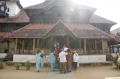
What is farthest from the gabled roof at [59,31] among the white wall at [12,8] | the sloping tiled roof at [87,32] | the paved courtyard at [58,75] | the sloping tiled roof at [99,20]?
the white wall at [12,8]

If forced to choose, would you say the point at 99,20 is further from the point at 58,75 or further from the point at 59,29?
the point at 58,75

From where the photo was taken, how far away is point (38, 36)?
18172 millimetres

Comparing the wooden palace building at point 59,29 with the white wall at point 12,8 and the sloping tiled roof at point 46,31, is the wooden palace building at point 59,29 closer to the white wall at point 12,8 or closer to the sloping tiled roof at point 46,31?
the sloping tiled roof at point 46,31

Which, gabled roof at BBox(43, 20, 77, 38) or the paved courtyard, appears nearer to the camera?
the paved courtyard

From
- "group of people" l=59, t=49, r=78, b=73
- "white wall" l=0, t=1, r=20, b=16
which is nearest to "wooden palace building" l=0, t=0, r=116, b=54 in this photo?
"group of people" l=59, t=49, r=78, b=73

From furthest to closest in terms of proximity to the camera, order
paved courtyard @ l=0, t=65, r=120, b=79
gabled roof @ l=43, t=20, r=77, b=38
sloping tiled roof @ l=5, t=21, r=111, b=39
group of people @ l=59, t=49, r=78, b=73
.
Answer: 1. sloping tiled roof @ l=5, t=21, r=111, b=39
2. gabled roof @ l=43, t=20, r=77, b=38
3. group of people @ l=59, t=49, r=78, b=73
4. paved courtyard @ l=0, t=65, r=120, b=79

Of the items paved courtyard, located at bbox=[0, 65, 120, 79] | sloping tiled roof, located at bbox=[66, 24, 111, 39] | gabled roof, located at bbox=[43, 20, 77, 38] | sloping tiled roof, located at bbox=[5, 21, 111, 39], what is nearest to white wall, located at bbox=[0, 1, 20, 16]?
Result: sloping tiled roof, located at bbox=[5, 21, 111, 39]

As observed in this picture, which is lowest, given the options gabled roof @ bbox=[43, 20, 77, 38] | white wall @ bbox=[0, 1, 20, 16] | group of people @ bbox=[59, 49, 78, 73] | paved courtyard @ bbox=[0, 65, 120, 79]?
paved courtyard @ bbox=[0, 65, 120, 79]

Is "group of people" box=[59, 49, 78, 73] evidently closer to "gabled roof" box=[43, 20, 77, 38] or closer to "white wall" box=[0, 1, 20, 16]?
"gabled roof" box=[43, 20, 77, 38]

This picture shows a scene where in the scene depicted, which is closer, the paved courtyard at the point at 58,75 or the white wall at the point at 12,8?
the paved courtyard at the point at 58,75

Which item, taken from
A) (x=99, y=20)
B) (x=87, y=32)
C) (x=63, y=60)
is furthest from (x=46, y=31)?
(x=99, y=20)

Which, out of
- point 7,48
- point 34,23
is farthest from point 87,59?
point 7,48

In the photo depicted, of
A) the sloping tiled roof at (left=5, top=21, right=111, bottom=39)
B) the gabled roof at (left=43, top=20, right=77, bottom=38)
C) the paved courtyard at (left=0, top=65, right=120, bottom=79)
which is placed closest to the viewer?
the paved courtyard at (left=0, top=65, right=120, bottom=79)

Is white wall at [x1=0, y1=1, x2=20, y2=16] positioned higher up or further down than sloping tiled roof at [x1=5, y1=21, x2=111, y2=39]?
higher up
